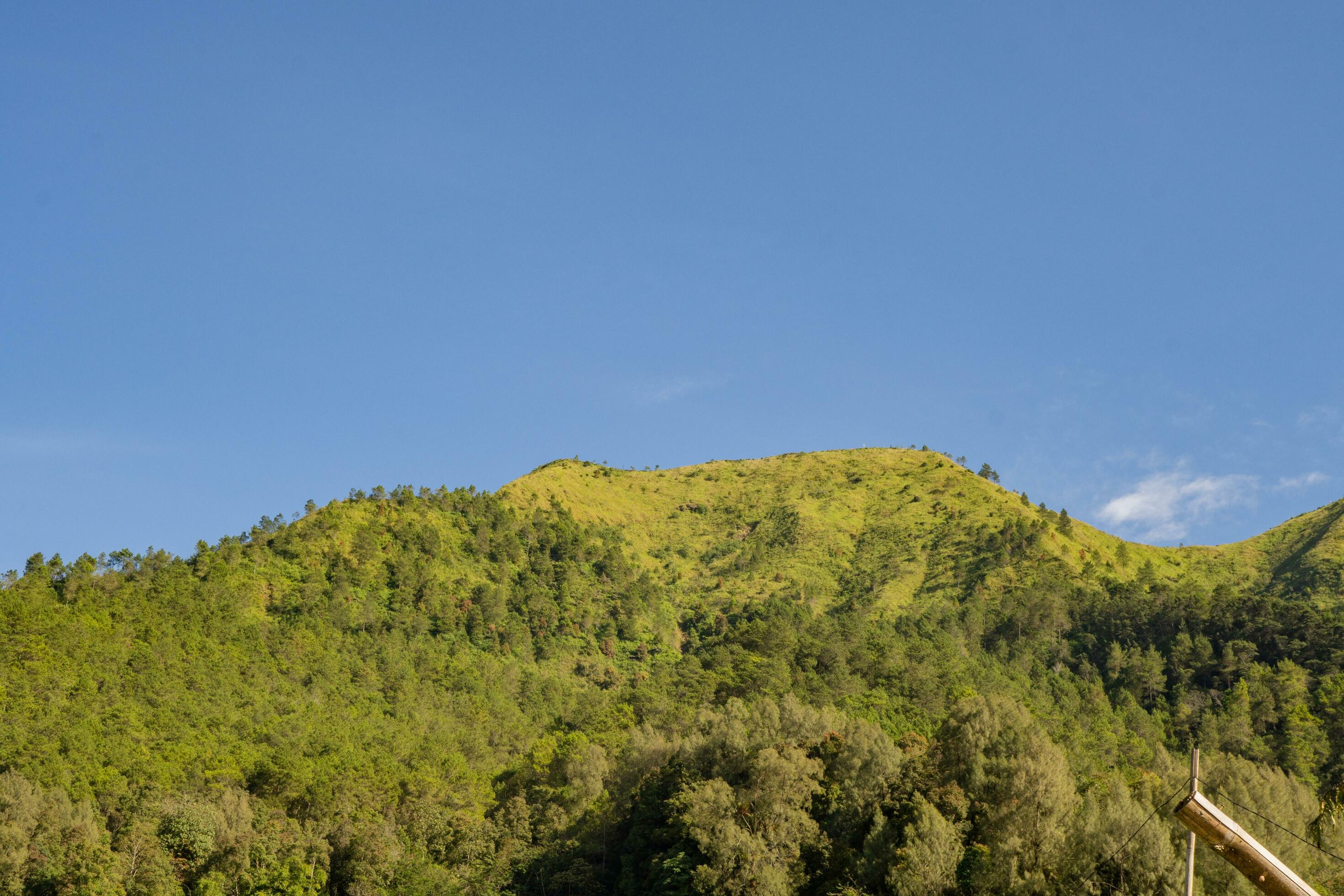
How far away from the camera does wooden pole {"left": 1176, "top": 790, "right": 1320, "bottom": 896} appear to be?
1955cm

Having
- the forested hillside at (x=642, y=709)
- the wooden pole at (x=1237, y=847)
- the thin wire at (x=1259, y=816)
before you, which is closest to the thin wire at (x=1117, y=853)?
the forested hillside at (x=642, y=709)

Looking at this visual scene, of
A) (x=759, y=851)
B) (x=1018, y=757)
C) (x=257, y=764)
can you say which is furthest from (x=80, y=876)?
(x=1018, y=757)

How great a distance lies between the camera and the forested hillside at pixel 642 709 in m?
53.3

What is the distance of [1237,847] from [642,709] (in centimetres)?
8300

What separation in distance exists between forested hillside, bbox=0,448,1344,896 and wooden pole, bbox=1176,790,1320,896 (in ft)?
9.94

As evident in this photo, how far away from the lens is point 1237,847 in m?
19.9

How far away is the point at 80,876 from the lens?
195ft

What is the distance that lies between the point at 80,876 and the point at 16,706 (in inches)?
1122

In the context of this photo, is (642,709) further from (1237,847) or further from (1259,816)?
(1237,847)

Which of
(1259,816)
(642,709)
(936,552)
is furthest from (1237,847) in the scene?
(936,552)

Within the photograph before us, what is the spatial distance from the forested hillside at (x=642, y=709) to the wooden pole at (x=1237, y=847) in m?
3.03

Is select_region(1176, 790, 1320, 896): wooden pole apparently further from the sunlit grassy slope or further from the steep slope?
the steep slope

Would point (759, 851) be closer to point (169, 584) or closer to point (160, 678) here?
point (160, 678)

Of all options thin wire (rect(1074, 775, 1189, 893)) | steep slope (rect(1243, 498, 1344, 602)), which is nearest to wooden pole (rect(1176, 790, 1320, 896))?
thin wire (rect(1074, 775, 1189, 893))
